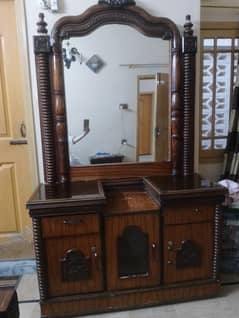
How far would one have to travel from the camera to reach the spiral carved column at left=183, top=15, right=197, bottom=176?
197 centimetres

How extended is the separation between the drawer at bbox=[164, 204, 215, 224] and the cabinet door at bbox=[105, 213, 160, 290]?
0.08 metres

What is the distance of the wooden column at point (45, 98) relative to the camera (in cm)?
185

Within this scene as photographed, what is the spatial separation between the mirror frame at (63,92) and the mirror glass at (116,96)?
5cm

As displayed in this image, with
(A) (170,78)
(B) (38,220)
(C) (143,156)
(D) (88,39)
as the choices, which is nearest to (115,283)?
(B) (38,220)

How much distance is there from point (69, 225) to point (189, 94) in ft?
3.85

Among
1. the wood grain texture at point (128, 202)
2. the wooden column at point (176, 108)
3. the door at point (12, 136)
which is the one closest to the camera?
the wood grain texture at point (128, 202)

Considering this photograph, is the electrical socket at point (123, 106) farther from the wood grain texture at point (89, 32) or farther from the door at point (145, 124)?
the wood grain texture at point (89, 32)

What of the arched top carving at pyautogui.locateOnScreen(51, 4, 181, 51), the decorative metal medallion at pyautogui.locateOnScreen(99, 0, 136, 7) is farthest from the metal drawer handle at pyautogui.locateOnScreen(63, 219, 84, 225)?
the decorative metal medallion at pyautogui.locateOnScreen(99, 0, 136, 7)

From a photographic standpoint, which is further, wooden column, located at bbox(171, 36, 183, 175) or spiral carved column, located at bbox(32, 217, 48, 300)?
wooden column, located at bbox(171, 36, 183, 175)

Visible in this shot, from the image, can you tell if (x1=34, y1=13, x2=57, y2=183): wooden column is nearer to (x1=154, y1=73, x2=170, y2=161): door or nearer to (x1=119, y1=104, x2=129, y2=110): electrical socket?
(x1=119, y1=104, x2=129, y2=110): electrical socket

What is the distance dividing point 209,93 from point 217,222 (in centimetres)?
129

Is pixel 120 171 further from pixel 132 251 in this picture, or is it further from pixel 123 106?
pixel 132 251

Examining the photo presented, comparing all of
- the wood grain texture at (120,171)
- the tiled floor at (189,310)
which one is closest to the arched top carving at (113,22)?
the wood grain texture at (120,171)

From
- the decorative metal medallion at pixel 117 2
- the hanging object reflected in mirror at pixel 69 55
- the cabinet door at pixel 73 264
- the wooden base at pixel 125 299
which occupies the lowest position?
the wooden base at pixel 125 299
